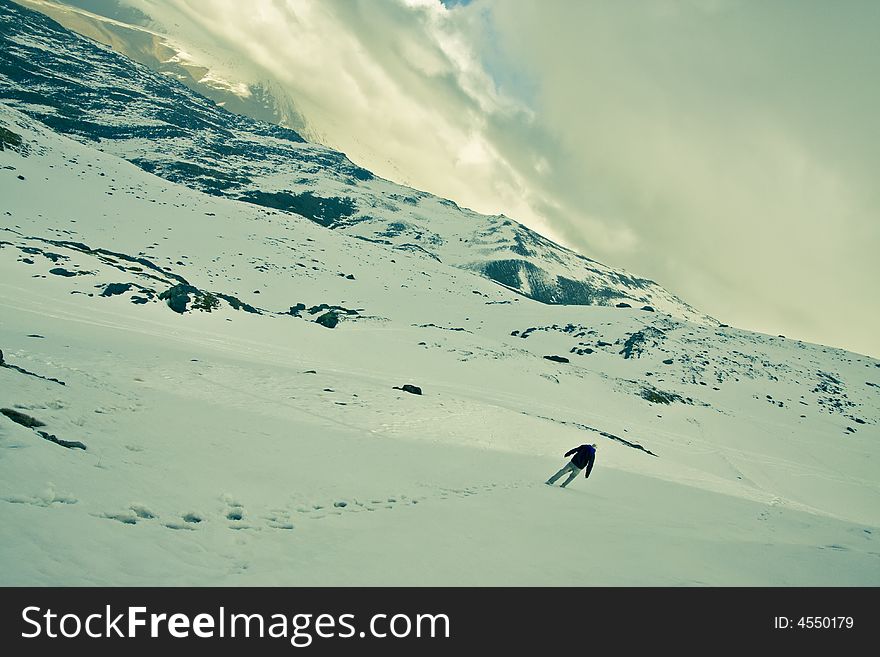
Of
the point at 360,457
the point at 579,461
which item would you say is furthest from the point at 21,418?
the point at 579,461

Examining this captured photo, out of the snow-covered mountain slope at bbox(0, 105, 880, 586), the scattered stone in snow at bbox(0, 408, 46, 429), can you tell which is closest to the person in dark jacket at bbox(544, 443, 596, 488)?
the snow-covered mountain slope at bbox(0, 105, 880, 586)

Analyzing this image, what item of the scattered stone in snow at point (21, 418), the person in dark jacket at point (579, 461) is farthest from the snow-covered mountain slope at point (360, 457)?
the person in dark jacket at point (579, 461)

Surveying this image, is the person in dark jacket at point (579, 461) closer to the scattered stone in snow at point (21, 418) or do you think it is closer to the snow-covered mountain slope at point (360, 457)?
the snow-covered mountain slope at point (360, 457)

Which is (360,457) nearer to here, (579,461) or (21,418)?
(579,461)

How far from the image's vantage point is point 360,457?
1206 centimetres

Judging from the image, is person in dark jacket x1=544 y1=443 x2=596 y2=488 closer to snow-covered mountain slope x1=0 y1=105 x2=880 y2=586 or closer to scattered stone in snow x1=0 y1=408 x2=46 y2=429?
snow-covered mountain slope x1=0 y1=105 x2=880 y2=586

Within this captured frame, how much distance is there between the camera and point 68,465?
21.1 feet

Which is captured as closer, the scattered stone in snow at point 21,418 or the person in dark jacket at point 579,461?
the scattered stone in snow at point 21,418

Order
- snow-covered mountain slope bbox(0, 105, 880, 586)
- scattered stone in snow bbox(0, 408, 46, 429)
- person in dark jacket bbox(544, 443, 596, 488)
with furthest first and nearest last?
person in dark jacket bbox(544, 443, 596, 488) < scattered stone in snow bbox(0, 408, 46, 429) < snow-covered mountain slope bbox(0, 105, 880, 586)

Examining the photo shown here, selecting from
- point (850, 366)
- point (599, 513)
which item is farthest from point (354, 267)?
point (850, 366)

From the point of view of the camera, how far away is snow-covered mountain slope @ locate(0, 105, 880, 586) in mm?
5527

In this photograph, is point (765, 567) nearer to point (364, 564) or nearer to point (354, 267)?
point (364, 564)

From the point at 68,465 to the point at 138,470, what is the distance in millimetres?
1144

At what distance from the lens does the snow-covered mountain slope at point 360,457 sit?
553 cm
